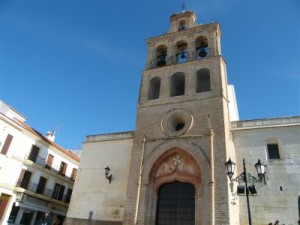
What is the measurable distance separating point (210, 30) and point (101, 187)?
39.8 ft

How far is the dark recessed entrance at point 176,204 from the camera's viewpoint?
12594mm

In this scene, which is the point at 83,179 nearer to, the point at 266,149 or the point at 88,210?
the point at 88,210

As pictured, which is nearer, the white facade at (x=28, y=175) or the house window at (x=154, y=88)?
the house window at (x=154, y=88)

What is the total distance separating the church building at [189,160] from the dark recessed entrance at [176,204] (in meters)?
0.05

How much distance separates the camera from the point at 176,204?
43.4 feet

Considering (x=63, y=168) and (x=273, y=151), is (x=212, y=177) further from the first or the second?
(x=63, y=168)

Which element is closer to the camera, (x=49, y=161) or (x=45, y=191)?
(x=45, y=191)

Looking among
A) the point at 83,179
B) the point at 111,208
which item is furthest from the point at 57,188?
the point at 111,208

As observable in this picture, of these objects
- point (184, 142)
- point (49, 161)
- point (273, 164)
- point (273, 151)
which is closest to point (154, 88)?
point (184, 142)

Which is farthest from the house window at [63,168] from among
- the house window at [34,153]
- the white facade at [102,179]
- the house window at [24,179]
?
the white facade at [102,179]

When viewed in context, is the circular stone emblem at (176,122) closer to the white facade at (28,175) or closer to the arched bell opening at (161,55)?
the arched bell opening at (161,55)

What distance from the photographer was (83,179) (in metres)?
16.3

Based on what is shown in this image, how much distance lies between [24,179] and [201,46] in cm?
1613

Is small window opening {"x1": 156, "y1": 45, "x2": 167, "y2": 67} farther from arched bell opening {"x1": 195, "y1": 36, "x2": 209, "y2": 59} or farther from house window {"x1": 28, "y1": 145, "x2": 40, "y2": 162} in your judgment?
house window {"x1": 28, "y1": 145, "x2": 40, "y2": 162}
